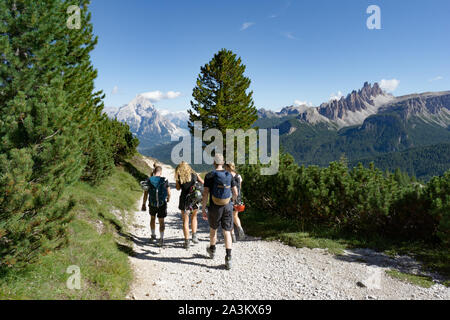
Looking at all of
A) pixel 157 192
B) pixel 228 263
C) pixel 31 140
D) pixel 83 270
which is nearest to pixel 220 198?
pixel 228 263

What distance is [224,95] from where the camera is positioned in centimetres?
2469

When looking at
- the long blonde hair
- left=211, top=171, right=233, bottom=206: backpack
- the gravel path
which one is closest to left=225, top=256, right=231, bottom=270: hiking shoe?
the gravel path

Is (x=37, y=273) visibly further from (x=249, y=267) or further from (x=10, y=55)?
(x=249, y=267)

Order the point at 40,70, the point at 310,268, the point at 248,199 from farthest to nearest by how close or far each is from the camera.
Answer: the point at 248,199, the point at 310,268, the point at 40,70

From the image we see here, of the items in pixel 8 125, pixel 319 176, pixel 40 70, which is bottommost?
pixel 319 176

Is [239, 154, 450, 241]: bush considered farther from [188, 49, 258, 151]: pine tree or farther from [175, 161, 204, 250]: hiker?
[188, 49, 258, 151]: pine tree

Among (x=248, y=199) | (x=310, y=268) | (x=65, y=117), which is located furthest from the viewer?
(x=248, y=199)

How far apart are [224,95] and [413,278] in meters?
21.7

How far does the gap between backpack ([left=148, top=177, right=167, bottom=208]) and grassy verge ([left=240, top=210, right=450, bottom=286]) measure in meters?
3.67

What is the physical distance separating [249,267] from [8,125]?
18.1ft

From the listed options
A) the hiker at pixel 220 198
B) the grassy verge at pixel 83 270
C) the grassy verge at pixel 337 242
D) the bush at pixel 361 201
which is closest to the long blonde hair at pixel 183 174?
the hiker at pixel 220 198

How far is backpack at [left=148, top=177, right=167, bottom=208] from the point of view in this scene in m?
7.38

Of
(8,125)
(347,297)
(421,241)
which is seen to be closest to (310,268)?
(347,297)

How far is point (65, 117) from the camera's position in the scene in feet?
13.4
